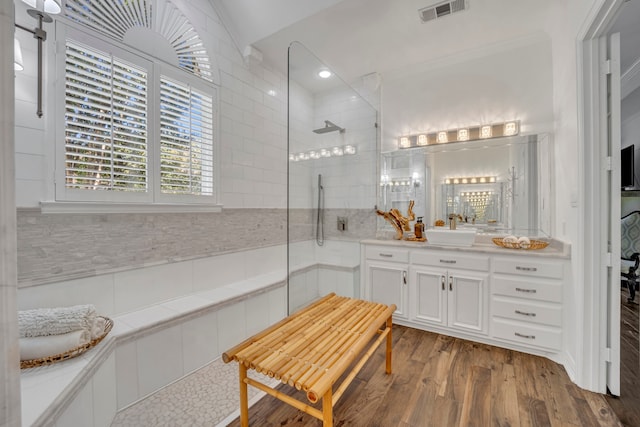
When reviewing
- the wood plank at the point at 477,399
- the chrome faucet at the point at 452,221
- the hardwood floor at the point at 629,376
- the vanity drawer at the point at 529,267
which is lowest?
the wood plank at the point at 477,399

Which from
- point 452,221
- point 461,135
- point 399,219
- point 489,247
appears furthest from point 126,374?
point 461,135

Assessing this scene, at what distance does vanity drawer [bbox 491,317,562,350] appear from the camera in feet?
6.97

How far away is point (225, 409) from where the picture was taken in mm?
1665

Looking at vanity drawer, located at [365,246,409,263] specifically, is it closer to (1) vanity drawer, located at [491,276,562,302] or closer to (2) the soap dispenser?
(2) the soap dispenser

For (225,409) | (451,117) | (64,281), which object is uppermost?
(451,117)

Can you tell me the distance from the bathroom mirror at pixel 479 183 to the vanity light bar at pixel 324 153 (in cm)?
73

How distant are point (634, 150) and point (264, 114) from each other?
17.3ft

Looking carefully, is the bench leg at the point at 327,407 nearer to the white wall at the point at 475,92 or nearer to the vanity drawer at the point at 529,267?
the vanity drawer at the point at 529,267

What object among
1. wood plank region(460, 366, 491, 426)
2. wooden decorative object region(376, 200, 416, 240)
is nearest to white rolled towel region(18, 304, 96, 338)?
wood plank region(460, 366, 491, 426)

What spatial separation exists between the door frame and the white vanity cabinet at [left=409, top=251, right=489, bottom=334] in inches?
26.2

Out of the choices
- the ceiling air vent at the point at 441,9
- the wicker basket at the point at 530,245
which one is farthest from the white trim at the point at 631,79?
the wicker basket at the point at 530,245

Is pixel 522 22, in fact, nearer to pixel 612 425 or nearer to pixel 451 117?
pixel 451 117

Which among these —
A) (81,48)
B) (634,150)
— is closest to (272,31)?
(81,48)

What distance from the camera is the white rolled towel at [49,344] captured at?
1324 millimetres
